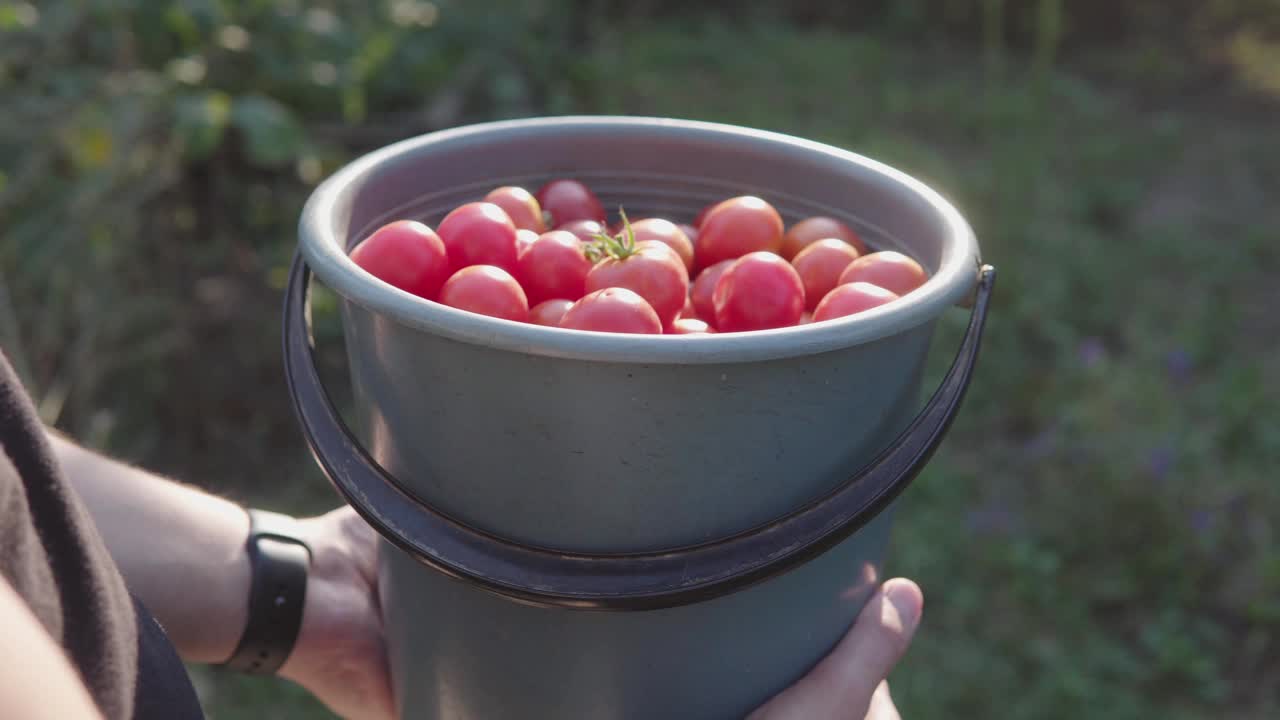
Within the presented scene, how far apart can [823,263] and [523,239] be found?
30 cm

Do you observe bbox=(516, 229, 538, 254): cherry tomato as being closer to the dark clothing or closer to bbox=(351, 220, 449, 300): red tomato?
bbox=(351, 220, 449, 300): red tomato

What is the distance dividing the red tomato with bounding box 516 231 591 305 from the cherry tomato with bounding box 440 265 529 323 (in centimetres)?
8

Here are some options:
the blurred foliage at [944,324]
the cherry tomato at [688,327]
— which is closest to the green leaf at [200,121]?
the blurred foliage at [944,324]

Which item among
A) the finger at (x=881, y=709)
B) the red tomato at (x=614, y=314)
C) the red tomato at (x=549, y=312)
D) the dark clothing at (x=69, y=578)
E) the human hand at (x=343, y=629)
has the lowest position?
the human hand at (x=343, y=629)

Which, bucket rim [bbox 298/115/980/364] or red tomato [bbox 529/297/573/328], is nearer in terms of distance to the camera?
bucket rim [bbox 298/115/980/364]

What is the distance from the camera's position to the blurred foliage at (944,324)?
2309mm

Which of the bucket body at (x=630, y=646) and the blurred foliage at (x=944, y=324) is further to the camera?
the blurred foliage at (x=944, y=324)

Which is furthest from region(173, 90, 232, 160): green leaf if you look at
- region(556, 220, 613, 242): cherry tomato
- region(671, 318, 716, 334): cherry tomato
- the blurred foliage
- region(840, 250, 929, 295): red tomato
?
region(840, 250, 929, 295): red tomato

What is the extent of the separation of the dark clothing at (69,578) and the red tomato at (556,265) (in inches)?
17.7

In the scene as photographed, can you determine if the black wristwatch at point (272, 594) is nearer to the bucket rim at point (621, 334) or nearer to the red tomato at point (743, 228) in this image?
the bucket rim at point (621, 334)

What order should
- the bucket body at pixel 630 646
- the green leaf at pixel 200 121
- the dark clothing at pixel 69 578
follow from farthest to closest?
the green leaf at pixel 200 121 → the bucket body at pixel 630 646 → the dark clothing at pixel 69 578

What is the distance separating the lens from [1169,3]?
19.8 feet

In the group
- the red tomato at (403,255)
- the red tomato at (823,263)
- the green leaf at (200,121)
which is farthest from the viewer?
the green leaf at (200,121)

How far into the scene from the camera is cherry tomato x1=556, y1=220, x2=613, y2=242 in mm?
1138
